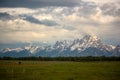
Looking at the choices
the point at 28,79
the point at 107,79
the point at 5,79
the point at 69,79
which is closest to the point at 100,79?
the point at 107,79

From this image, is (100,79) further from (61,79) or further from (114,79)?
(61,79)

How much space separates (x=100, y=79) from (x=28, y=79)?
16145 millimetres

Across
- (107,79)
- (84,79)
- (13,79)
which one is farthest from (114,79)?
(13,79)

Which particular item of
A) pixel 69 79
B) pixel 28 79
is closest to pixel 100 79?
pixel 69 79

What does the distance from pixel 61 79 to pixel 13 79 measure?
10849mm

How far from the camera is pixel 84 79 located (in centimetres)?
6100

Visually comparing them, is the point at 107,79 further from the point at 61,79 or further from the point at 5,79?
the point at 5,79

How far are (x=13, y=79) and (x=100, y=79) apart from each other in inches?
769

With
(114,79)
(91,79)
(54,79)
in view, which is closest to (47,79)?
(54,79)

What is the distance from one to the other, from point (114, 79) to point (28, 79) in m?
19.2

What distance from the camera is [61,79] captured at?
2416 inches

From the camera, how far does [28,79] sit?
59.3 metres

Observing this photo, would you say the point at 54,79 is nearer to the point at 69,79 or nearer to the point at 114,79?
the point at 69,79

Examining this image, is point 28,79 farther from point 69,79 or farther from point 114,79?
point 114,79
